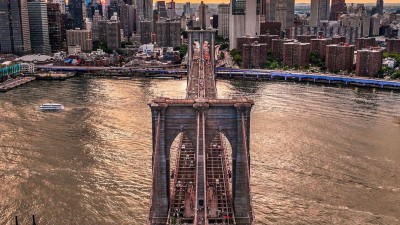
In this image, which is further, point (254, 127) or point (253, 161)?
point (254, 127)

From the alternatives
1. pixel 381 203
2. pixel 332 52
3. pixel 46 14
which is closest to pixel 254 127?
pixel 381 203

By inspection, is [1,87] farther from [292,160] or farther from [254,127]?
[292,160]

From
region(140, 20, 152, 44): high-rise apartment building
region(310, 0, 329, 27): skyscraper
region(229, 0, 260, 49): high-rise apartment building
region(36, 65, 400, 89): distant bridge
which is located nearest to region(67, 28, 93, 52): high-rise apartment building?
region(140, 20, 152, 44): high-rise apartment building

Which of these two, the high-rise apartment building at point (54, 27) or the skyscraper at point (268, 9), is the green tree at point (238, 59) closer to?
the high-rise apartment building at point (54, 27)

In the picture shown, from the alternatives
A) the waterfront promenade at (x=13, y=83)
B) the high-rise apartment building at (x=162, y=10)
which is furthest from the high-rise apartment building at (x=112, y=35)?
the high-rise apartment building at (x=162, y=10)

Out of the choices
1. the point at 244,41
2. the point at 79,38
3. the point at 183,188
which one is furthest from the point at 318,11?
the point at 183,188

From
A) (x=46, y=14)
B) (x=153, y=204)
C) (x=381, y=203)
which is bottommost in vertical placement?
(x=381, y=203)
